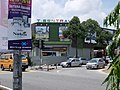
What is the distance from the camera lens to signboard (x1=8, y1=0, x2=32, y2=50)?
481cm

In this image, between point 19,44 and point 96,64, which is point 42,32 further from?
point 19,44

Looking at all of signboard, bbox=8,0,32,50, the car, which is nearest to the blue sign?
signboard, bbox=8,0,32,50

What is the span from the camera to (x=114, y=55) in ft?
8.69

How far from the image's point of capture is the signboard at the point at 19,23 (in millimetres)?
4809

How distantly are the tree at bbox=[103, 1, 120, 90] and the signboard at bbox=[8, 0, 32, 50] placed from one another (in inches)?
93.2

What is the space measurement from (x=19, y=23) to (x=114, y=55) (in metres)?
2.56

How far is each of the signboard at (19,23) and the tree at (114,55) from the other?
237cm

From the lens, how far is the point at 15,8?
4.84 m

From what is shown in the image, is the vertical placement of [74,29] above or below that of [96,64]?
above

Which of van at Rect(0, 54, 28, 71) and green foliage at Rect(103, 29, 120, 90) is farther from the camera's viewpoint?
van at Rect(0, 54, 28, 71)

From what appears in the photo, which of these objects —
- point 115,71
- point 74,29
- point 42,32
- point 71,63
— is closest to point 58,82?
point 115,71

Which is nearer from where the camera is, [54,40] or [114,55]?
[114,55]

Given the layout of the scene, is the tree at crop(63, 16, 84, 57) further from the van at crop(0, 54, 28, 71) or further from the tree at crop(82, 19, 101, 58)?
the van at crop(0, 54, 28, 71)

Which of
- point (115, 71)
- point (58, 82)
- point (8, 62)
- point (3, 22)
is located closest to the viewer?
point (115, 71)
